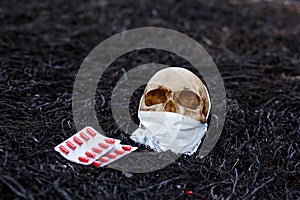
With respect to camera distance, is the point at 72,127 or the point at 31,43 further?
the point at 31,43

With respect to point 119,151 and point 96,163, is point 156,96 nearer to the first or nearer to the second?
point 119,151

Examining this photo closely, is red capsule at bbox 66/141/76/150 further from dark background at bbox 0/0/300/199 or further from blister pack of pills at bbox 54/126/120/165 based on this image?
dark background at bbox 0/0/300/199

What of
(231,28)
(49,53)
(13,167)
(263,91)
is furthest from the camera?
(231,28)

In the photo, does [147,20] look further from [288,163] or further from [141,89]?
[288,163]

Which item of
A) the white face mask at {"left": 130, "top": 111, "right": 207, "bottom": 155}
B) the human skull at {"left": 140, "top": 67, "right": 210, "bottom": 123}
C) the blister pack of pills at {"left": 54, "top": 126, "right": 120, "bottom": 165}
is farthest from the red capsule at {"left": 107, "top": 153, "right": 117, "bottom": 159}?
the human skull at {"left": 140, "top": 67, "right": 210, "bottom": 123}

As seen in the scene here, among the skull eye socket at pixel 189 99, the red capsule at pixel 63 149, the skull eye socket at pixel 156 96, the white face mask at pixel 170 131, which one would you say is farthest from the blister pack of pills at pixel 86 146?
the skull eye socket at pixel 189 99

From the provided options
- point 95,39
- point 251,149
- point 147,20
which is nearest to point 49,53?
point 95,39
